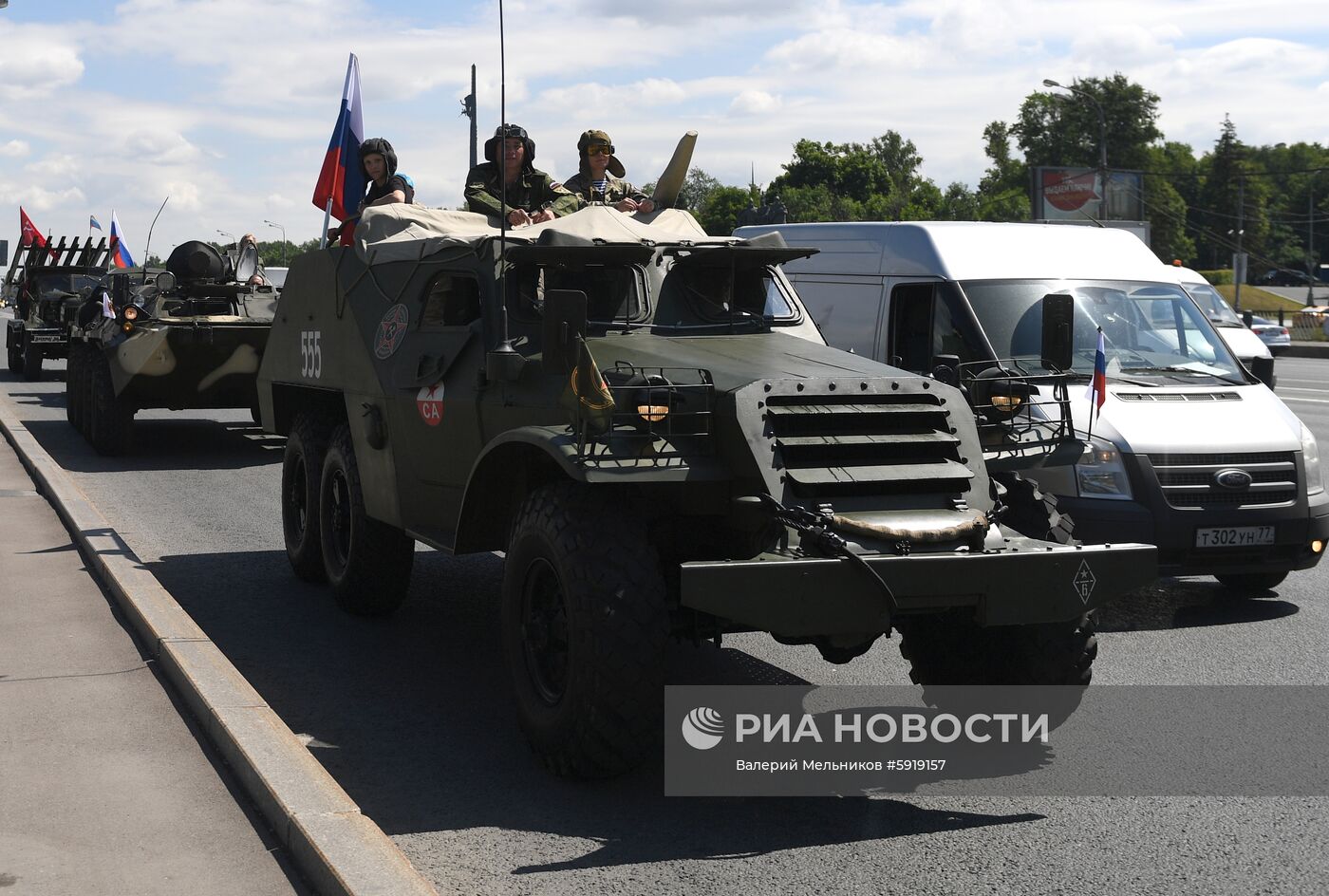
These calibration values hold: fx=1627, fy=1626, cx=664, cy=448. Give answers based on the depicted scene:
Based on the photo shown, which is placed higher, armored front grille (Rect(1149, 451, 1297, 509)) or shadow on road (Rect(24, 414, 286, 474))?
armored front grille (Rect(1149, 451, 1297, 509))

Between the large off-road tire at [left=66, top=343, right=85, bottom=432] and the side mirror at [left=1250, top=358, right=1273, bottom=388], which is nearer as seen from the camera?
the side mirror at [left=1250, top=358, right=1273, bottom=388]

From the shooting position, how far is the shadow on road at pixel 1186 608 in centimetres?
840

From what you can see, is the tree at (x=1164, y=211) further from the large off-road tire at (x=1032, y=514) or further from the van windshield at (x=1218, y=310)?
Answer: the large off-road tire at (x=1032, y=514)

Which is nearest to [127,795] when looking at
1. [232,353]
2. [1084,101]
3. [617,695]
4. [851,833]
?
[617,695]

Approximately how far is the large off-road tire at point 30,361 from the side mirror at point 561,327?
2266 centimetres

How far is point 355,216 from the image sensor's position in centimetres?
842

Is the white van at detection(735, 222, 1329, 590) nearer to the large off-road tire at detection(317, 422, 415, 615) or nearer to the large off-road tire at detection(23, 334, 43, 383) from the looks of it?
the large off-road tire at detection(317, 422, 415, 615)

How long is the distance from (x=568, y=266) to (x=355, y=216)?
6.94ft

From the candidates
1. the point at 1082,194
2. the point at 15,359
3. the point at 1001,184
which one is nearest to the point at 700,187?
the point at 1001,184

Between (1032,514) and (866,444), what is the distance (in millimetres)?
803

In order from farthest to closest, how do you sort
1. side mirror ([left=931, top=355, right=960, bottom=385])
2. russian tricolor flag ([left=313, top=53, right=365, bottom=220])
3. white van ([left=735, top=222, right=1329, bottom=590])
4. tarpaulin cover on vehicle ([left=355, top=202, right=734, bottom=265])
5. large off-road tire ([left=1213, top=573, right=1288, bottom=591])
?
russian tricolor flag ([left=313, top=53, right=365, bottom=220]) < large off-road tire ([left=1213, top=573, right=1288, bottom=591]) < white van ([left=735, top=222, right=1329, bottom=590]) < tarpaulin cover on vehicle ([left=355, top=202, right=734, bottom=265]) < side mirror ([left=931, top=355, right=960, bottom=385])

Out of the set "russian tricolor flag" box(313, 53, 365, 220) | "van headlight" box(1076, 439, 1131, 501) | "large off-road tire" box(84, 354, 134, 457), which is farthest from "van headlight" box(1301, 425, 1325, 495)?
"large off-road tire" box(84, 354, 134, 457)

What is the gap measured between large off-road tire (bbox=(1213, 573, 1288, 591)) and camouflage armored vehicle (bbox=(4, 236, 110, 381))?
20.1 meters

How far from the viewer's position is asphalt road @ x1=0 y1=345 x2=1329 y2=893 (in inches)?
184
